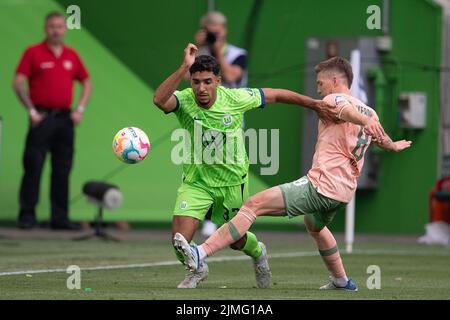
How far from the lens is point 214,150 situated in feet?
33.9

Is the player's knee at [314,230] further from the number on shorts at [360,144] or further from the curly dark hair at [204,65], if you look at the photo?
the curly dark hair at [204,65]

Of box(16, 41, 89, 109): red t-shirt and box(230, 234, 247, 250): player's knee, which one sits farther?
box(16, 41, 89, 109): red t-shirt

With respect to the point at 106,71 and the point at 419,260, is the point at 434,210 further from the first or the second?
the point at 106,71

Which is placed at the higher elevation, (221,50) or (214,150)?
(221,50)

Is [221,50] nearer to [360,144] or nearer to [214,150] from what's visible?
[214,150]

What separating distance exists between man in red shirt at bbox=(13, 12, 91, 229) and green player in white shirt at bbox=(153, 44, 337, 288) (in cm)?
723

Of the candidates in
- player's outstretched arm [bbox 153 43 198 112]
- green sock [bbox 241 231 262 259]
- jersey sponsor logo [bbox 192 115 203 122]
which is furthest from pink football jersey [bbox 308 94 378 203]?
player's outstretched arm [bbox 153 43 198 112]

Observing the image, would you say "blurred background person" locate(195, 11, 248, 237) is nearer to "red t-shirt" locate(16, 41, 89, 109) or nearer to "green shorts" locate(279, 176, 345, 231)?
"red t-shirt" locate(16, 41, 89, 109)

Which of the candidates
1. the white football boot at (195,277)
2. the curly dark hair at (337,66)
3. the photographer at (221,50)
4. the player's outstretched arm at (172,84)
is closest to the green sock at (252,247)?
the white football boot at (195,277)

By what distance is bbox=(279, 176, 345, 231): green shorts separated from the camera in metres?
9.62

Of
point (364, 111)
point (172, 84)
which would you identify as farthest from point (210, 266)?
point (364, 111)

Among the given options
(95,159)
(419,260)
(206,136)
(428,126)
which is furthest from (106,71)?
(206,136)

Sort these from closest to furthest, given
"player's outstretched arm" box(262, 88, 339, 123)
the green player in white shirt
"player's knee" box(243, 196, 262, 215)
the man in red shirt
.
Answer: "player's knee" box(243, 196, 262, 215), "player's outstretched arm" box(262, 88, 339, 123), the green player in white shirt, the man in red shirt

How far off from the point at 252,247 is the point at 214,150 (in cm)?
85
